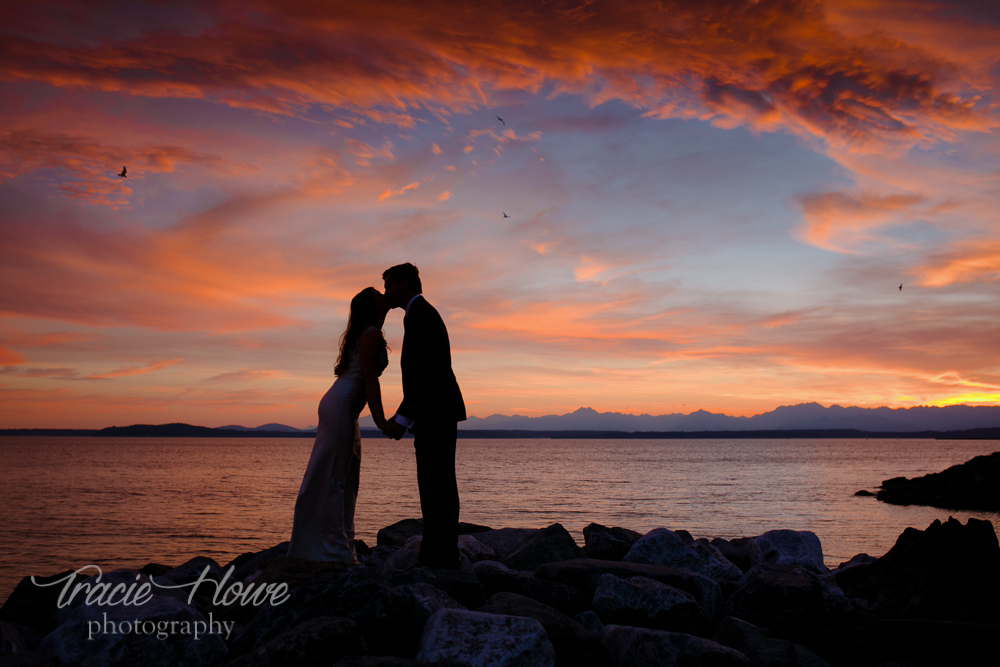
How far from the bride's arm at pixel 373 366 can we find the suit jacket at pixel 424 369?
27 cm

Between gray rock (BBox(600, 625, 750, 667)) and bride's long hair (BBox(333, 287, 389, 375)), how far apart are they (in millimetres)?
3503

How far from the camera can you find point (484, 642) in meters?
4.05

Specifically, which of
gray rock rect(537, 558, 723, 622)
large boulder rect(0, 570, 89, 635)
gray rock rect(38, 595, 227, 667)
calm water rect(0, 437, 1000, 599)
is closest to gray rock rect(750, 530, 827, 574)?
gray rock rect(537, 558, 723, 622)

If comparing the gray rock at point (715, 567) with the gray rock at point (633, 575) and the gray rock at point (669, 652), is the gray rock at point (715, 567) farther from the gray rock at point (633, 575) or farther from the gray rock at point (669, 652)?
the gray rock at point (669, 652)

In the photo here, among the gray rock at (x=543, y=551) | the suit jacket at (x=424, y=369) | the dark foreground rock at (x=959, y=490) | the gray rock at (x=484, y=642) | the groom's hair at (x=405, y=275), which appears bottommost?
the dark foreground rock at (x=959, y=490)

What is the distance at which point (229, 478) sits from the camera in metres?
53.1

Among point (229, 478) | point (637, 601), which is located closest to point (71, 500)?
point (229, 478)

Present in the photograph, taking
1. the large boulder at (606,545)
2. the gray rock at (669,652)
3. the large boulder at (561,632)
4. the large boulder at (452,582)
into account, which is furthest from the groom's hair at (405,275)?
the large boulder at (606,545)

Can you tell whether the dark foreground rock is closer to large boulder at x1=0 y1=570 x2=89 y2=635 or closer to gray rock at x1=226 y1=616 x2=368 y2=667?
large boulder at x1=0 y1=570 x2=89 y2=635

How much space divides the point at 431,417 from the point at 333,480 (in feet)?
3.92

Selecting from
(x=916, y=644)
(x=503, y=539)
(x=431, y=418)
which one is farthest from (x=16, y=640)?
(x=916, y=644)

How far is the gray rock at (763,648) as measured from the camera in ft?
15.8

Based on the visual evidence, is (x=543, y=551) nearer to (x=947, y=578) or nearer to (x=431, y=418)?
(x=431, y=418)

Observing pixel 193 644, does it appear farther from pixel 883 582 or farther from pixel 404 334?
pixel 883 582
